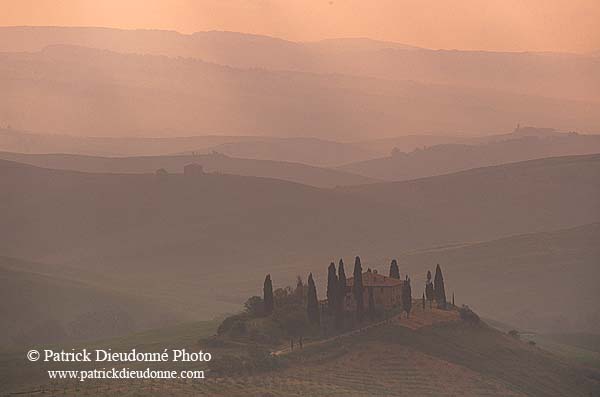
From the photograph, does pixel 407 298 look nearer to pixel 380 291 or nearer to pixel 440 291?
pixel 380 291

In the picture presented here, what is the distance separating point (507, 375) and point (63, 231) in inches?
5052

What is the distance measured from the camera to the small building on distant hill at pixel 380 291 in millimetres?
86562

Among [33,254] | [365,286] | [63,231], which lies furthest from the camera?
[63,231]

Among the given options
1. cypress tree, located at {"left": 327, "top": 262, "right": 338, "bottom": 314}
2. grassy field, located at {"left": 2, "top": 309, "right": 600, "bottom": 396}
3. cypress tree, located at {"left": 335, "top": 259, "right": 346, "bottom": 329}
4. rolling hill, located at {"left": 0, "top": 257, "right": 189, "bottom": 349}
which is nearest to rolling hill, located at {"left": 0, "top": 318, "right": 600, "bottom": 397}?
grassy field, located at {"left": 2, "top": 309, "right": 600, "bottom": 396}

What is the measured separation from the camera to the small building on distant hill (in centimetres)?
8656

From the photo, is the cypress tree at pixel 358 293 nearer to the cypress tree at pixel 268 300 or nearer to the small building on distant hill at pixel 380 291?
the small building on distant hill at pixel 380 291

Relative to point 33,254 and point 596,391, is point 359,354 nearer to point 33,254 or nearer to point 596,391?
point 596,391

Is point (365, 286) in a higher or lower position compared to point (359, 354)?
A: higher

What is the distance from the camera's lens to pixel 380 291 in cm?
8800

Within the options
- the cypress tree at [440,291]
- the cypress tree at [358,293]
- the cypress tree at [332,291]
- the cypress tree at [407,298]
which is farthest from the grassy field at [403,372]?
the cypress tree at [440,291]

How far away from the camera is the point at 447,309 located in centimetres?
8888

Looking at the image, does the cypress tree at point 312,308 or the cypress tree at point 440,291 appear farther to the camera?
the cypress tree at point 440,291

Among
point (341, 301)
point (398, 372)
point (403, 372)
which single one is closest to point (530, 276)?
point (341, 301)

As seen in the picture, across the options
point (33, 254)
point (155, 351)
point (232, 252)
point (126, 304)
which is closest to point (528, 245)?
point (232, 252)
